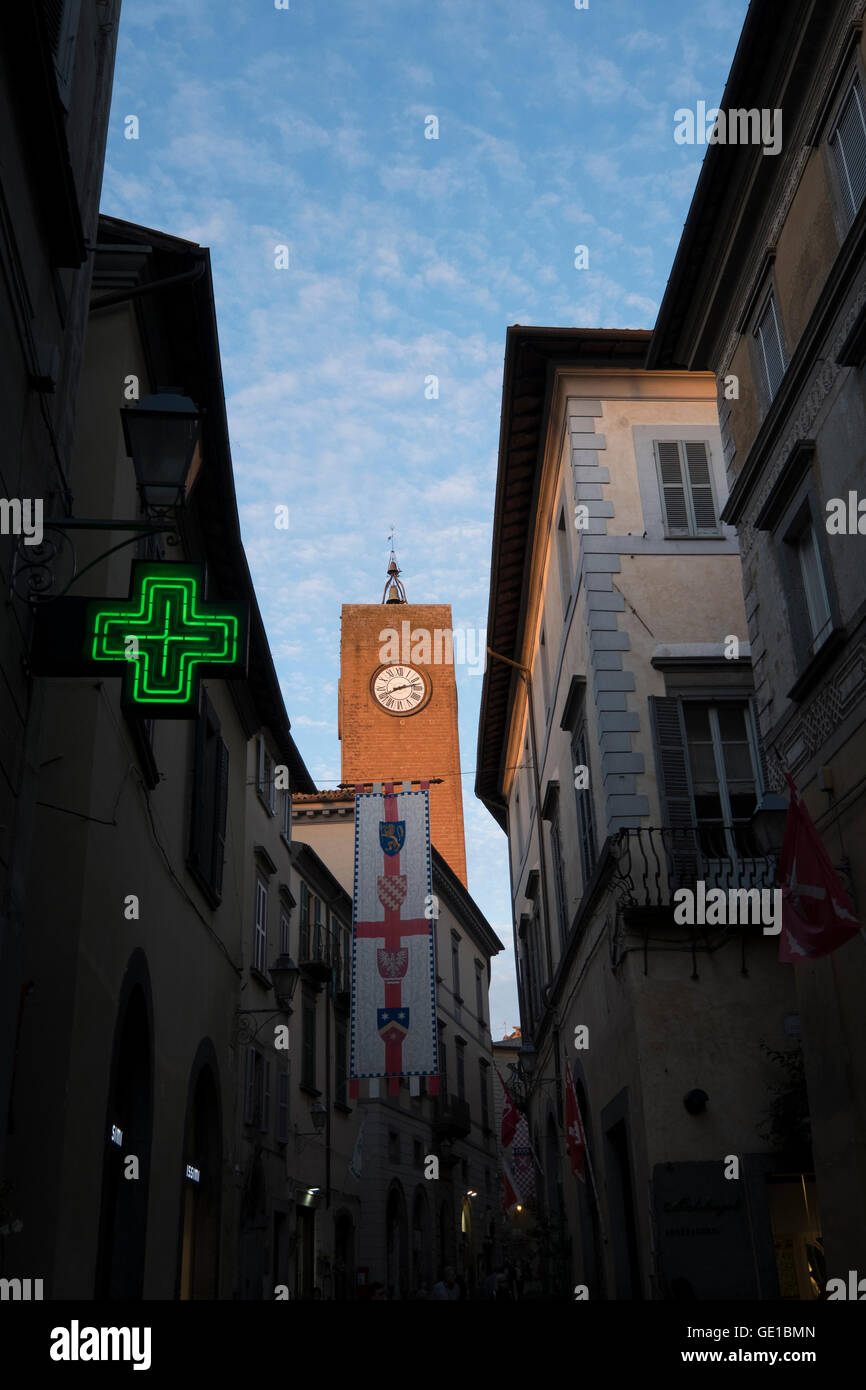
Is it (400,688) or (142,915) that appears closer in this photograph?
(142,915)

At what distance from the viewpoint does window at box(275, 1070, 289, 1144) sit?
22961 millimetres

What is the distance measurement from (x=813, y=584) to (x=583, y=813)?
6.88 metres

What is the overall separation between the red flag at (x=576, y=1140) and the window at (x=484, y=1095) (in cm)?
3223

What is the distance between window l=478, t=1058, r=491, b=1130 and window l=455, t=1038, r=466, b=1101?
11.9 feet

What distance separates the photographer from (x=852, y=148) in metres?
8.91

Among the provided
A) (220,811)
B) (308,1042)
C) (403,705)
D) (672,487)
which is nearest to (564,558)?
(672,487)

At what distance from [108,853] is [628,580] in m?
8.14

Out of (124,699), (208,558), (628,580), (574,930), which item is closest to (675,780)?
(628,580)

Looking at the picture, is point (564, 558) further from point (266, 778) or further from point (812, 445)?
point (812, 445)

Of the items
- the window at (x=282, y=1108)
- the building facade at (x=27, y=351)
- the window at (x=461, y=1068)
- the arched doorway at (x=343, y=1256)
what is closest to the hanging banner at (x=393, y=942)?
the window at (x=282, y=1108)

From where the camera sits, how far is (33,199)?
6.79 metres

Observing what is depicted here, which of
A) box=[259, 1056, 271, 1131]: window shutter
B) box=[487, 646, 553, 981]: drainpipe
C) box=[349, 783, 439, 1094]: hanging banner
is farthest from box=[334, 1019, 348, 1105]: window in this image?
box=[349, 783, 439, 1094]: hanging banner

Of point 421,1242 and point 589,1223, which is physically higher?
point 421,1242

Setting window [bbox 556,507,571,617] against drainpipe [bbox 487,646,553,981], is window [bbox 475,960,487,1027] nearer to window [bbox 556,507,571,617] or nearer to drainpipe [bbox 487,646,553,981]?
drainpipe [bbox 487,646,553,981]
